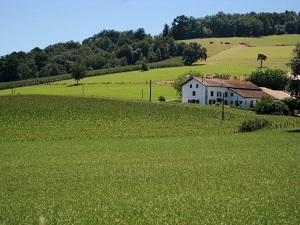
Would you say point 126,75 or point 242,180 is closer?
point 242,180

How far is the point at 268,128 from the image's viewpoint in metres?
63.2

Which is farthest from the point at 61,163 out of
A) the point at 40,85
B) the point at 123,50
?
the point at 123,50

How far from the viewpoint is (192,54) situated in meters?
167

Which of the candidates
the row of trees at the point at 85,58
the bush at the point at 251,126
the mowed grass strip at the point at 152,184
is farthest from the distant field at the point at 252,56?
the mowed grass strip at the point at 152,184

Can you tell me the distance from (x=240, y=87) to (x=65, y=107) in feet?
150

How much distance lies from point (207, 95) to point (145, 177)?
270 ft

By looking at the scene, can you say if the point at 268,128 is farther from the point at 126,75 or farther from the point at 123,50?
the point at 123,50

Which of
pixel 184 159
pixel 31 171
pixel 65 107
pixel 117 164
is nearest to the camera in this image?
pixel 31 171

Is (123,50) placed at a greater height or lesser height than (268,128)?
greater

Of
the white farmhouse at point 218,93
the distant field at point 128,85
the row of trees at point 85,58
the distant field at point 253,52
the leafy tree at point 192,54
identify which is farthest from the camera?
the leafy tree at point 192,54

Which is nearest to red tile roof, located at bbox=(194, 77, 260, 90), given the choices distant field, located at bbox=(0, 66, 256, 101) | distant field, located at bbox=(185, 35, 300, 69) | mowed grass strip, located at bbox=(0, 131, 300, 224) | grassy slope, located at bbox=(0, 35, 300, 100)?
distant field, located at bbox=(0, 66, 256, 101)

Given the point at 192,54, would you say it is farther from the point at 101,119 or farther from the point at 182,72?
the point at 101,119

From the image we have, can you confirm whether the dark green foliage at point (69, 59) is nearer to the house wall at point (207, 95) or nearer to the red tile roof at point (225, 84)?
the house wall at point (207, 95)

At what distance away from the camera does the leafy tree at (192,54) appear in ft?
548
